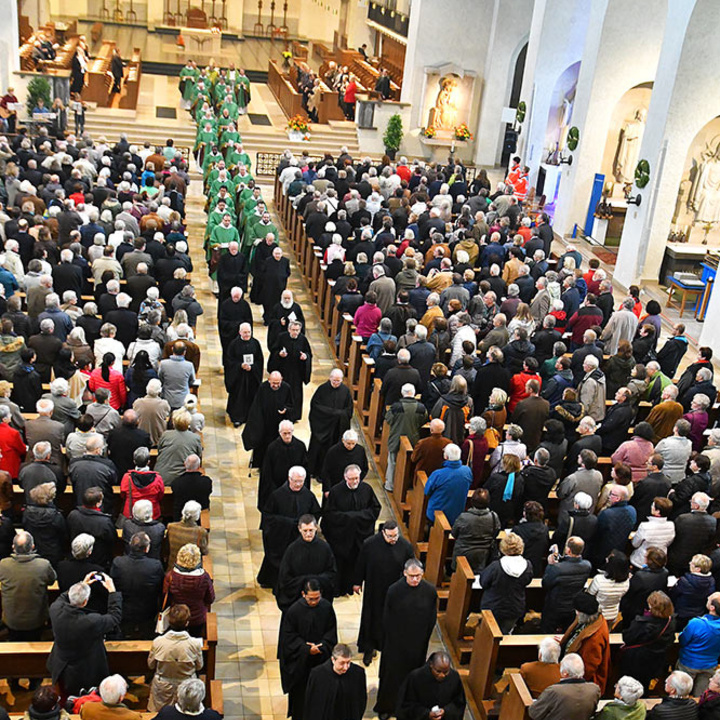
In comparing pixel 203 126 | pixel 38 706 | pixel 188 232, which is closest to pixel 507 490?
pixel 38 706

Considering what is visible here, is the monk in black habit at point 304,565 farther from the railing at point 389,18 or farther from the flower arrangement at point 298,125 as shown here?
the railing at point 389,18

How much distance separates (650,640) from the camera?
7430 mm

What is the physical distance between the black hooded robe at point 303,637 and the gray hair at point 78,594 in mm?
1515

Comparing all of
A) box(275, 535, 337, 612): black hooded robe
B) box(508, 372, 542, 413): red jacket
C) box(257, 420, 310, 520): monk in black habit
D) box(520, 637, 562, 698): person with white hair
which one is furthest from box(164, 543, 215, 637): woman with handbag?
box(508, 372, 542, 413): red jacket

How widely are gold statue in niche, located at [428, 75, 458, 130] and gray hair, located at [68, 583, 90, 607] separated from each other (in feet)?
80.3

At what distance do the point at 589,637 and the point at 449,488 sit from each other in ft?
7.65

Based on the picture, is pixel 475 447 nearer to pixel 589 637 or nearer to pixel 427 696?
pixel 589 637

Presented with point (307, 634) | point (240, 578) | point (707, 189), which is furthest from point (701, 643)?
point (707, 189)

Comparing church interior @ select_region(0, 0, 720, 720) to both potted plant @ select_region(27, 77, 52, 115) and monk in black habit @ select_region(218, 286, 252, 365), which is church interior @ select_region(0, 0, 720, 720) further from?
monk in black habit @ select_region(218, 286, 252, 365)

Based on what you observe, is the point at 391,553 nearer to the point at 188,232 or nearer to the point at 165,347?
the point at 165,347

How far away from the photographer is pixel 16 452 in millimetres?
9188

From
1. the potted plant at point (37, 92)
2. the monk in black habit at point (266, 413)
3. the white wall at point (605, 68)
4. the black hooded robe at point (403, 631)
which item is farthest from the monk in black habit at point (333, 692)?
the potted plant at point (37, 92)

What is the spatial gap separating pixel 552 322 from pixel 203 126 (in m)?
11.8

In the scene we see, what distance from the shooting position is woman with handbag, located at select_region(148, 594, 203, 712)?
6691 mm
